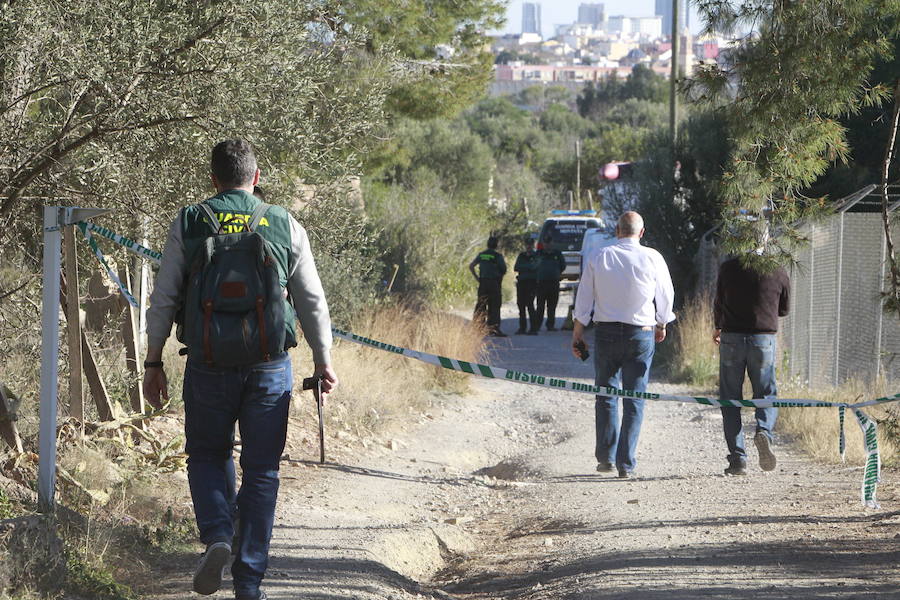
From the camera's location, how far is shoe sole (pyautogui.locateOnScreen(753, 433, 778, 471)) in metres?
7.97

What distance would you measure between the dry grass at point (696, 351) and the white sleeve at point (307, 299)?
29.9 ft

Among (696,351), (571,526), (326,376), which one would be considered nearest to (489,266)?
(696,351)

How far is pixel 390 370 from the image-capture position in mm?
11711

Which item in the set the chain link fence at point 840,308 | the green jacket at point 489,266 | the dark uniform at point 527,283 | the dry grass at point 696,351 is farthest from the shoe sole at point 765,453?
the dark uniform at point 527,283

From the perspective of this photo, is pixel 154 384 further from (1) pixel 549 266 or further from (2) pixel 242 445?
(1) pixel 549 266

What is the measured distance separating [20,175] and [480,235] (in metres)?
20.1

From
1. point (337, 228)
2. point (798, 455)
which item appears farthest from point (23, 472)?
point (798, 455)

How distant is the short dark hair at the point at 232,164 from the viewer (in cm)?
459

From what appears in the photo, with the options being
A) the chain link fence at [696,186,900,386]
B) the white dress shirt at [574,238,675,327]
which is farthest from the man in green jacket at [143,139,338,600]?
the chain link fence at [696,186,900,386]

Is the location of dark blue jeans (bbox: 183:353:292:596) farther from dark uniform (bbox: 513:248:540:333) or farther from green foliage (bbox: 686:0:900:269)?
dark uniform (bbox: 513:248:540:333)

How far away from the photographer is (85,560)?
16.3ft

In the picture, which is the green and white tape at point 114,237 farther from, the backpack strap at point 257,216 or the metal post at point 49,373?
the backpack strap at point 257,216

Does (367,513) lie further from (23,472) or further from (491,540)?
(23,472)

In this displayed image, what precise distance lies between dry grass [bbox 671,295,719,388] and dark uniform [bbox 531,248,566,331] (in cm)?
398
